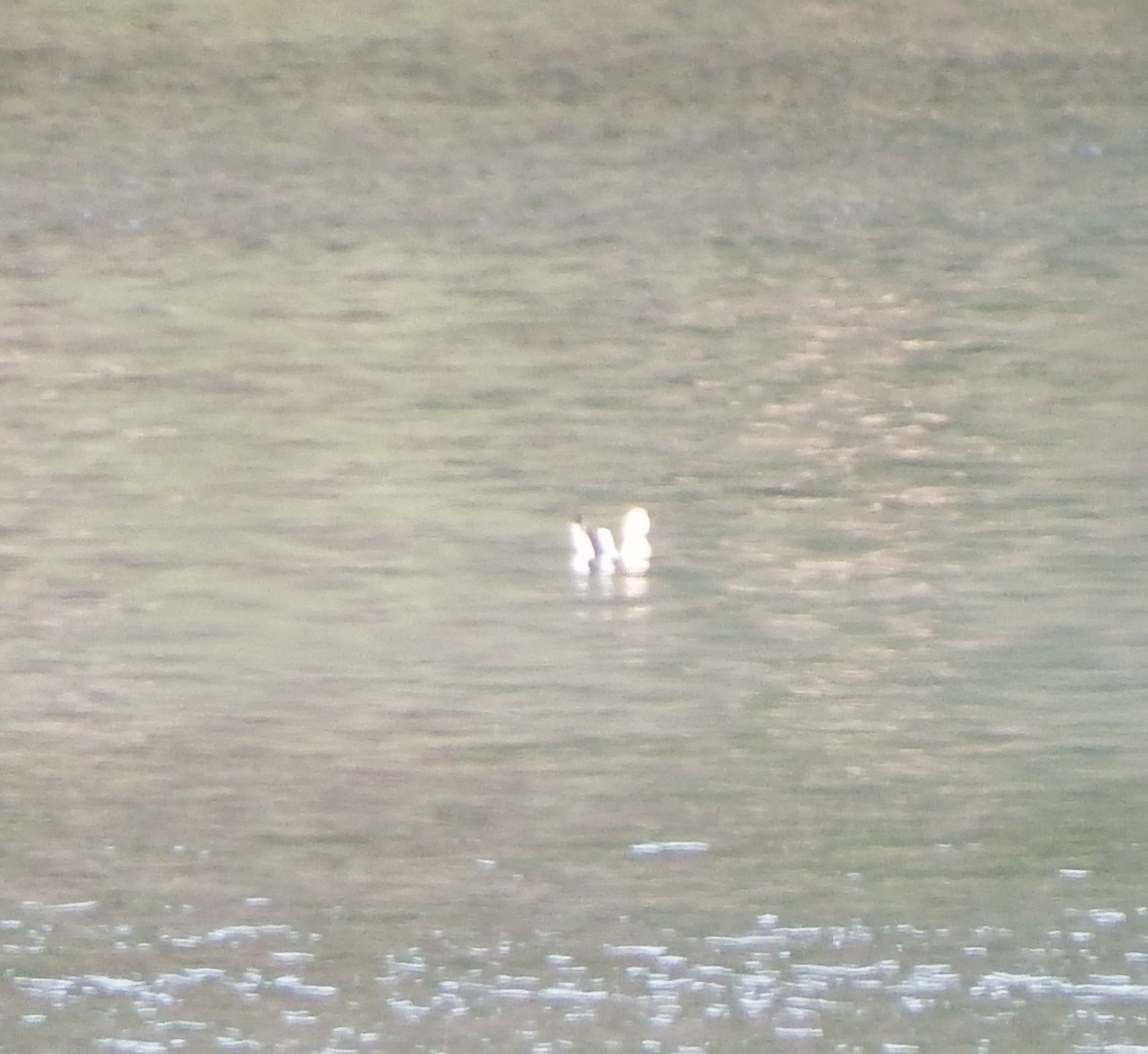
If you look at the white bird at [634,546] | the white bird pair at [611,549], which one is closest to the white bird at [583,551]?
the white bird pair at [611,549]

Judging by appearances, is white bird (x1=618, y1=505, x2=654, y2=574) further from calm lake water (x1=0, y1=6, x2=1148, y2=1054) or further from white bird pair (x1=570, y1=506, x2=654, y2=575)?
calm lake water (x1=0, y1=6, x2=1148, y2=1054)

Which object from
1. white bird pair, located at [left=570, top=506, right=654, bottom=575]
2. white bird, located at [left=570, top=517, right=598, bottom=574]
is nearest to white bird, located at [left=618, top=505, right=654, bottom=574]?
white bird pair, located at [left=570, top=506, right=654, bottom=575]

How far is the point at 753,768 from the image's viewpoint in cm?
789

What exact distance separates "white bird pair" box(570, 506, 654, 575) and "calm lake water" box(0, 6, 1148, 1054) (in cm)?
16

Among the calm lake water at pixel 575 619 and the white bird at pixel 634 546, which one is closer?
the calm lake water at pixel 575 619

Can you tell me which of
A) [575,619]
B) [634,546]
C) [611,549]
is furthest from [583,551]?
[575,619]

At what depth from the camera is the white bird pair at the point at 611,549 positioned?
32.7 feet

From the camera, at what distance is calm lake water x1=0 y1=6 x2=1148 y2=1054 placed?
6551 millimetres

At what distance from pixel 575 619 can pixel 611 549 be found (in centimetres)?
57

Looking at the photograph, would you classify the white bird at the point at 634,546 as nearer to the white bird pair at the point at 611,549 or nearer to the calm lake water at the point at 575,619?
the white bird pair at the point at 611,549

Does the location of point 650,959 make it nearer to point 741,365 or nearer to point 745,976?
point 745,976

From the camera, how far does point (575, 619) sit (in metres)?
9.48

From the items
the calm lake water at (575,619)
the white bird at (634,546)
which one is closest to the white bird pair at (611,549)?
the white bird at (634,546)

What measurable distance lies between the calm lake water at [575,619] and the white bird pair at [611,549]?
0.53 ft
